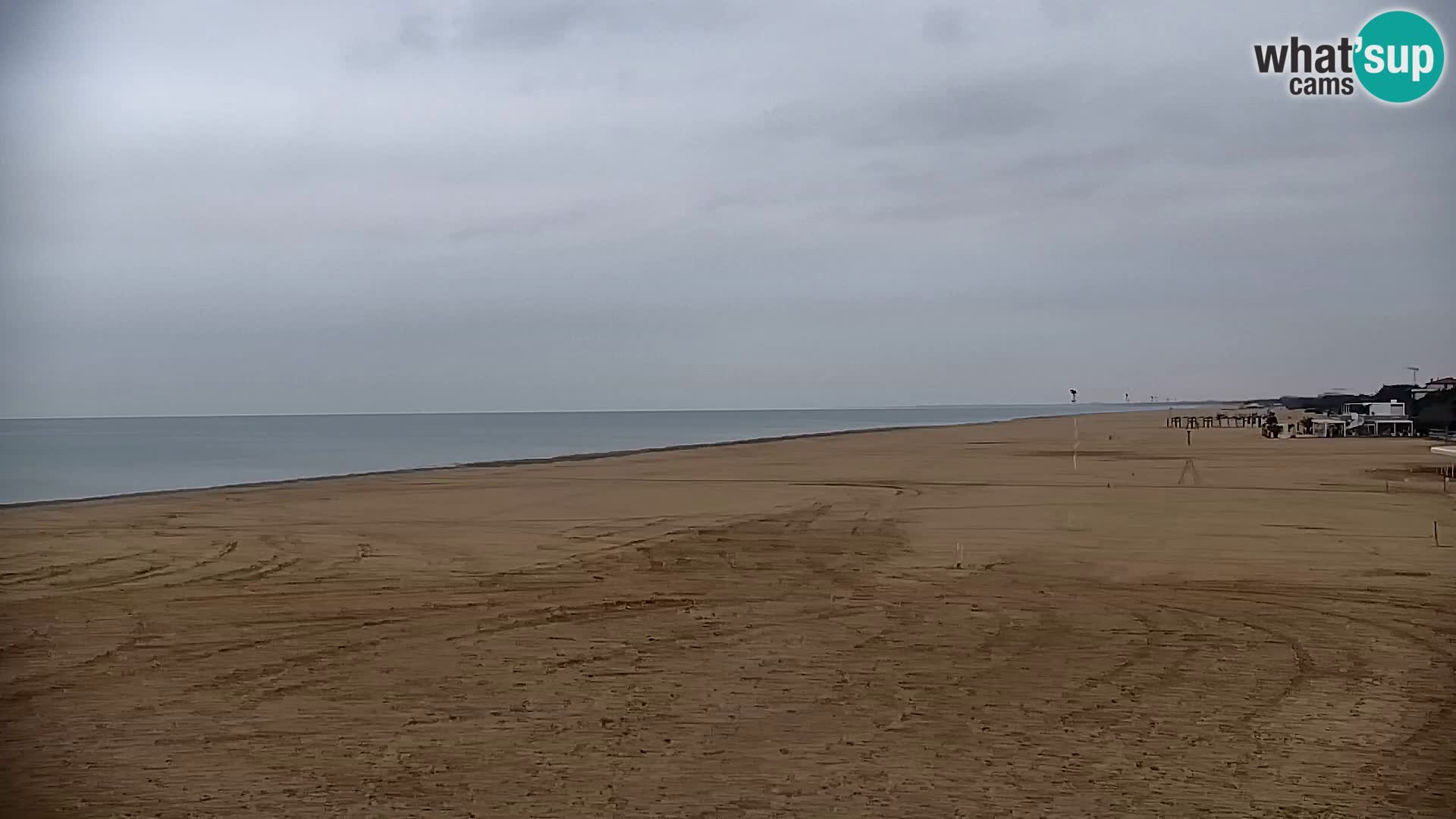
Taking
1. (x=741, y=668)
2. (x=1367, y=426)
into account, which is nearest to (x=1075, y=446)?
(x=1367, y=426)

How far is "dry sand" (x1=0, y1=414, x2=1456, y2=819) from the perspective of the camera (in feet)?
17.7

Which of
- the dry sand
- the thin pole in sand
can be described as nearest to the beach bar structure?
the thin pole in sand

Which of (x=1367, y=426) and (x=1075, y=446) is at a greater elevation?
(x=1367, y=426)

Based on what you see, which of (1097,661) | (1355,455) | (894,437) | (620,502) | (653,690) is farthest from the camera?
(894,437)

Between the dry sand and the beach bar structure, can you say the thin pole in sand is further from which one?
the dry sand

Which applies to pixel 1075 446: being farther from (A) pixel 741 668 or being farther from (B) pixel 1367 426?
(A) pixel 741 668

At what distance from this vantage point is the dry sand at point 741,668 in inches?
212

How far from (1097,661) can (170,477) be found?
33.2 metres

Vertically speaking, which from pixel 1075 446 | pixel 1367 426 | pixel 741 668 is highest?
pixel 1367 426

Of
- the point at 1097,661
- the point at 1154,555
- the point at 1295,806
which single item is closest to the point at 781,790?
the point at 1295,806

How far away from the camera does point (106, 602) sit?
10.1m

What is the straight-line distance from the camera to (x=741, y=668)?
762 centimetres

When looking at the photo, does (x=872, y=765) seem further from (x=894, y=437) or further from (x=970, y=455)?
(x=894, y=437)

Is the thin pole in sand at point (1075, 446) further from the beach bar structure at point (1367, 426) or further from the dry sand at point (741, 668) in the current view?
the dry sand at point (741, 668)
